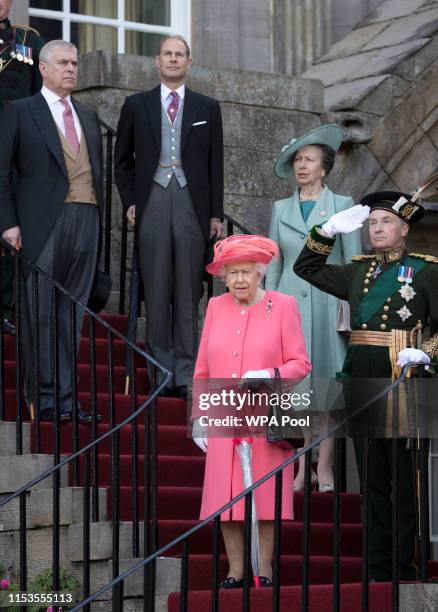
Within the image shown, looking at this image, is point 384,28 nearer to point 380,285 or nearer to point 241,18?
point 241,18

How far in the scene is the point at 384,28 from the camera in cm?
1338

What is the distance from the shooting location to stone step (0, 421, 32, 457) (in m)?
8.98

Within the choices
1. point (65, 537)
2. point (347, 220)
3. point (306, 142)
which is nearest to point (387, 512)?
point (347, 220)

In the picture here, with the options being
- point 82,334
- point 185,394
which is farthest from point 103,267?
point 185,394

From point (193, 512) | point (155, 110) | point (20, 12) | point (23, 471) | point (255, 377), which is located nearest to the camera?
point (255, 377)

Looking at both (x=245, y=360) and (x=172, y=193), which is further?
(x=172, y=193)

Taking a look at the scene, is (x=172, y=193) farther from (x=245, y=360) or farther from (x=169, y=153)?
(x=245, y=360)

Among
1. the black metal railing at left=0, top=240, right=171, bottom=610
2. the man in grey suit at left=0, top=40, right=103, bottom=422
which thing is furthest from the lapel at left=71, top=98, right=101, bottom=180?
the black metal railing at left=0, top=240, right=171, bottom=610

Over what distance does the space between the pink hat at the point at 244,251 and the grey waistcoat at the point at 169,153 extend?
1771mm

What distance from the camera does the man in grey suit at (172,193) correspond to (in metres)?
9.86

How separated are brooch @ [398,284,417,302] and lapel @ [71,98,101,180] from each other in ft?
6.35

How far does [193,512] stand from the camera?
897cm

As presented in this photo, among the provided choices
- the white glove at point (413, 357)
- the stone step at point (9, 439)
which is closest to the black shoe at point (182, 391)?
the stone step at point (9, 439)

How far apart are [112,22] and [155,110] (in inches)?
136
